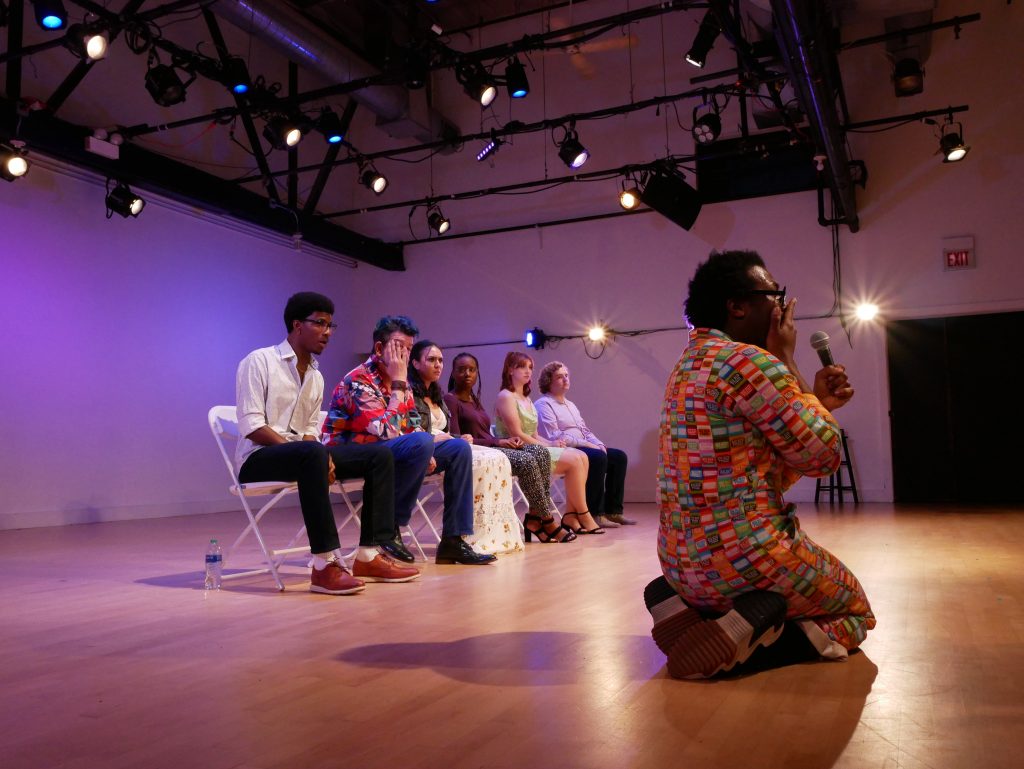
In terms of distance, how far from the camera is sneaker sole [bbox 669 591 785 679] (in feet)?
6.56

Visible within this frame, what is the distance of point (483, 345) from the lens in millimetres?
10766

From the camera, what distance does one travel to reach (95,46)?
225 inches

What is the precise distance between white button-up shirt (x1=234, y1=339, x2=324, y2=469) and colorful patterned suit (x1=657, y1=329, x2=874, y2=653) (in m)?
2.08

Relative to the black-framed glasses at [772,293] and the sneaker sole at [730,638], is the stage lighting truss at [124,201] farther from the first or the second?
the sneaker sole at [730,638]

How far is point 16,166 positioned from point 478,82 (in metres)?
3.70

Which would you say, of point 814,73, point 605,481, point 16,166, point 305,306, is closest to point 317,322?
point 305,306

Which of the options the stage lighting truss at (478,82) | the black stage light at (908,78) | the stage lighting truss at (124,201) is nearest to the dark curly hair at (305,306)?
the stage lighting truss at (478,82)

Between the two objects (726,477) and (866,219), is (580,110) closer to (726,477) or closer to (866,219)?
(866,219)

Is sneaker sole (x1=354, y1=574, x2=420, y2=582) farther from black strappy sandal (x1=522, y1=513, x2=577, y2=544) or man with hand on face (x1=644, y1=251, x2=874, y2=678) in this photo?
black strappy sandal (x1=522, y1=513, x2=577, y2=544)

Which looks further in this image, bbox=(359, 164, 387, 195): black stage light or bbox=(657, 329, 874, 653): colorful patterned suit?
bbox=(359, 164, 387, 195): black stage light

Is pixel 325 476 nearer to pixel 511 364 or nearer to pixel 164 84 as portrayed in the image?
pixel 511 364

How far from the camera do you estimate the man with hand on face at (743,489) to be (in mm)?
2025

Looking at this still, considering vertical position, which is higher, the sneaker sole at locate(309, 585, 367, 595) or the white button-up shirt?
the white button-up shirt

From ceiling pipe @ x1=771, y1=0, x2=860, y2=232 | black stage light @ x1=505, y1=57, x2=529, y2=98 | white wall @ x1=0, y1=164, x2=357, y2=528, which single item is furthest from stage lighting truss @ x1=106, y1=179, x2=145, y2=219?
ceiling pipe @ x1=771, y1=0, x2=860, y2=232
